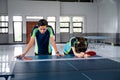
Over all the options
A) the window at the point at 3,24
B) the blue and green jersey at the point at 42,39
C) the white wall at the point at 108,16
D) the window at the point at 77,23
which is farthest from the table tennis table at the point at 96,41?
the blue and green jersey at the point at 42,39

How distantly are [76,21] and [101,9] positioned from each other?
2452mm

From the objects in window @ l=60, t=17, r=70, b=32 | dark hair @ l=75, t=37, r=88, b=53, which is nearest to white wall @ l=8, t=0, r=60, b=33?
window @ l=60, t=17, r=70, b=32

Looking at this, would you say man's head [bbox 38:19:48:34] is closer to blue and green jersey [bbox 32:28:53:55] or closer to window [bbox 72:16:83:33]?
blue and green jersey [bbox 32:28:53:55]

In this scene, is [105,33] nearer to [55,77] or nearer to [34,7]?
[34,7]

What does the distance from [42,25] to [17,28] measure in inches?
569

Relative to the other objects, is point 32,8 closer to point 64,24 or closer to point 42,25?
point 64,24

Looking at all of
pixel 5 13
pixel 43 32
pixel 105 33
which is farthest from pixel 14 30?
pixel 43 32

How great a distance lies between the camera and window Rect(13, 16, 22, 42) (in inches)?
701

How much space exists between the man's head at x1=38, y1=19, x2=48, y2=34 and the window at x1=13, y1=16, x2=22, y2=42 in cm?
1412

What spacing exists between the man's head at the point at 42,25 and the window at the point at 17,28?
46.3ft

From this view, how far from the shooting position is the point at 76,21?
1892 centimetres

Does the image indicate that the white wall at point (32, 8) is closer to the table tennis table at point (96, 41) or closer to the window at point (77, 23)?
the window at point (77, 23)

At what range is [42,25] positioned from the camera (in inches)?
152

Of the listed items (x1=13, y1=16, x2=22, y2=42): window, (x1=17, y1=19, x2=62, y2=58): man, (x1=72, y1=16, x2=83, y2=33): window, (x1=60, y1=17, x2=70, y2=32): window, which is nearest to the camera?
(x1=17, y1=19, x2=62, y2=58): man
